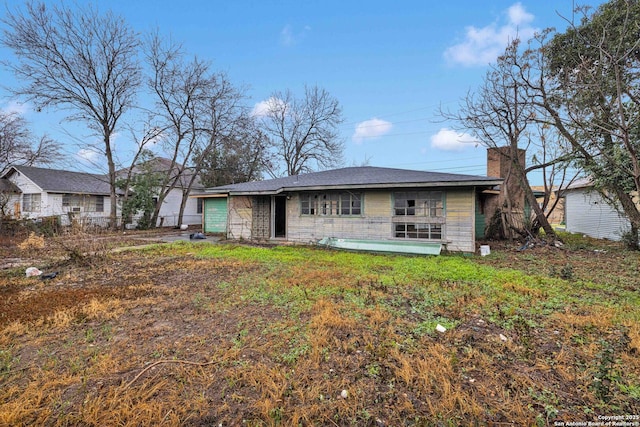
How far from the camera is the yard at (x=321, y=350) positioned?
2.11m

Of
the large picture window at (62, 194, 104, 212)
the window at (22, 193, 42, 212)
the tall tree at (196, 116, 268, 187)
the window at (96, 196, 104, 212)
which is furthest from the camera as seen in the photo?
the tall tree at (196, 116, 268, 187)

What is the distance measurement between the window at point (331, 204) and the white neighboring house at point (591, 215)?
30.2ft

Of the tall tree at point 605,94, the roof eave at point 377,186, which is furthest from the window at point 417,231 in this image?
the tall tree at point 605,94

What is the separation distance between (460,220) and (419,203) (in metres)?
1.36

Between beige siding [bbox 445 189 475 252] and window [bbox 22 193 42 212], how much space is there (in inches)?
938

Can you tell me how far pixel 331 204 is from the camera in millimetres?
10914

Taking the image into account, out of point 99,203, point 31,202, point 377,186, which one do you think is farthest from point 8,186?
point 377,186

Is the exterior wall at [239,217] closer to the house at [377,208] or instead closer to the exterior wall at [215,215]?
the house at [377,208]

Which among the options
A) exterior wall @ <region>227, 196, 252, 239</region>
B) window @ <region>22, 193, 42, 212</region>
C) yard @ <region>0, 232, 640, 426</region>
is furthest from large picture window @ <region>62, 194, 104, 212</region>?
yard @ <region>0, 232, 640, 426</region>

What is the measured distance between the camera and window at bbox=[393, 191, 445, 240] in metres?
9.38

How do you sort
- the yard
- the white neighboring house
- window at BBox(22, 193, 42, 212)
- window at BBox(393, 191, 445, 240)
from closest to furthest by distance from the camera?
the yard < window at BBox(393, 191, 445, 240) < the white neighboring house < window at BBox(22, 193, 42, 212)

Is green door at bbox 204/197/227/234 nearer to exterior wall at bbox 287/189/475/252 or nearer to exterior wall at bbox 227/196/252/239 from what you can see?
exterior wall at bbox 227/196/252/239

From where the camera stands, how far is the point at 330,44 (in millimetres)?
13359

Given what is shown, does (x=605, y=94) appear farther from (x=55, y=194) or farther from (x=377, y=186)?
(x=55, y=194)
